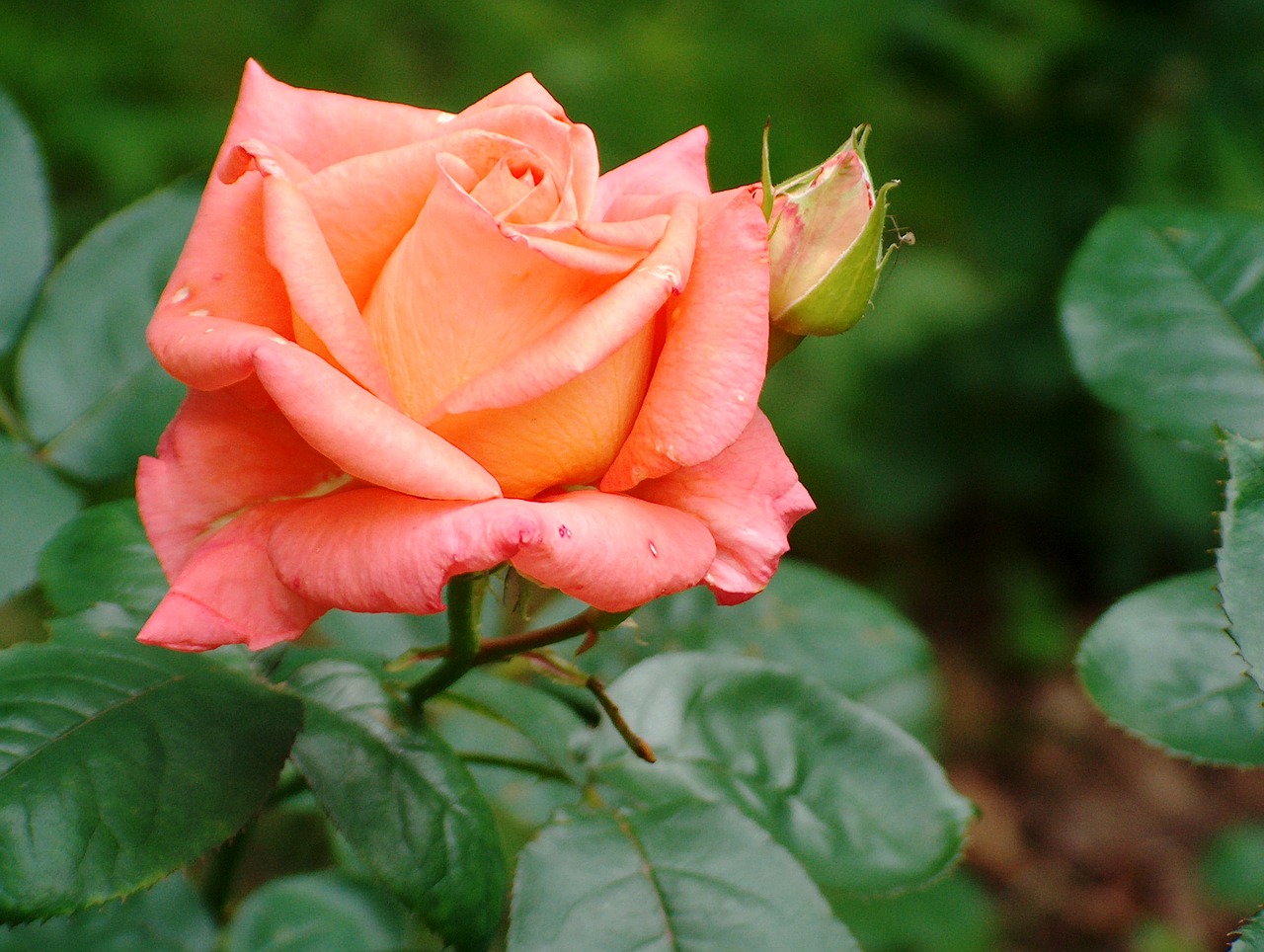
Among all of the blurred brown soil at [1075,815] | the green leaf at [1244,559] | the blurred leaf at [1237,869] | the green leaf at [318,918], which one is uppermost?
the green leaf at [1244,559]

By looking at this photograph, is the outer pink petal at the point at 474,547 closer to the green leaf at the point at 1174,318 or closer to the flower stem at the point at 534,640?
the flower stem at the point at 534,640

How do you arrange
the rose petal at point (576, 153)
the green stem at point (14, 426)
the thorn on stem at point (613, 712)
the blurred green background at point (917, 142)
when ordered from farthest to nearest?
the blurred green background at point (917, 142) < the green stem at point (14, 426) < the thorn on stem at point (613, 712) < the rose petal at point (576, 153)

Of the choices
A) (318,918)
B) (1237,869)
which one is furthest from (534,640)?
(1237,869)

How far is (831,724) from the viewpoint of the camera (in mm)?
806

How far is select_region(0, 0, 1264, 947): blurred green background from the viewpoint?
8.06 ft

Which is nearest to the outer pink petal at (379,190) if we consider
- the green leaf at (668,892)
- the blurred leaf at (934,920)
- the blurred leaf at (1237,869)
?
the green leaf at (668,892)

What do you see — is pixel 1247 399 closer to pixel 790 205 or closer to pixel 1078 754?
pixel 790 205

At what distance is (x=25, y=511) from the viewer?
0.86 meters

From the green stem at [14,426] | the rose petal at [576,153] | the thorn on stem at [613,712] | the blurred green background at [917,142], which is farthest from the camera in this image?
the blurred green background at [917,142]

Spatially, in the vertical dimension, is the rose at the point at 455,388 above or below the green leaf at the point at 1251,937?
above

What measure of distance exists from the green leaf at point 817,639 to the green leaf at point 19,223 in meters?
0.58

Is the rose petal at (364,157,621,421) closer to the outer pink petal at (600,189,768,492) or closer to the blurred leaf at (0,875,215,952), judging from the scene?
the outer pink petal at (600,189,768,492)

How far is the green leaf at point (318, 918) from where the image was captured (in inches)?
42.1

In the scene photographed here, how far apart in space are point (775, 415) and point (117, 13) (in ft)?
6.04
